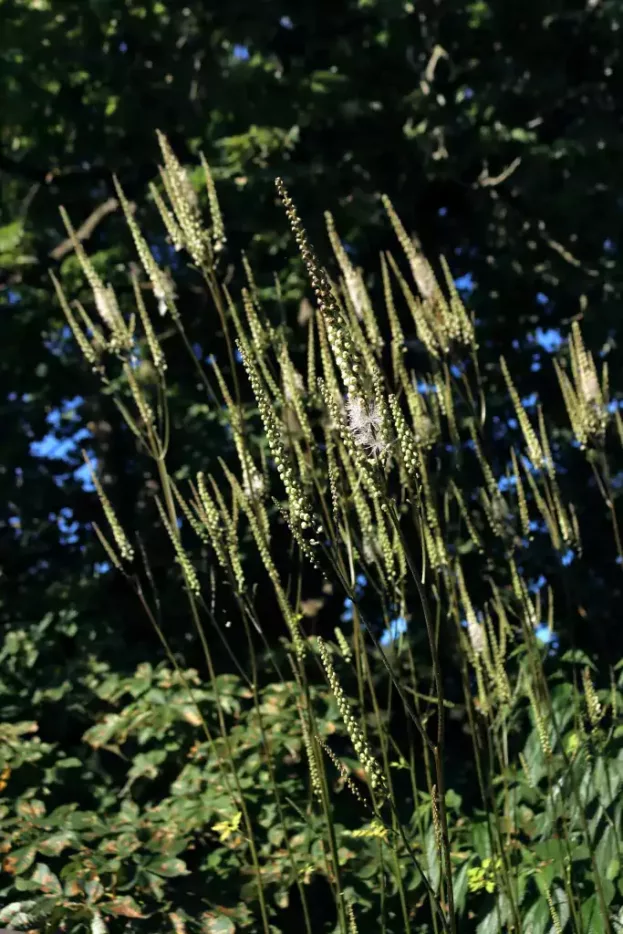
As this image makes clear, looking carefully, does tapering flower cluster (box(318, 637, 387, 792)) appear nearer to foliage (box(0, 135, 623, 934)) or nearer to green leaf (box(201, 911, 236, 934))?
foliage (box(0, 135, 623, 934))

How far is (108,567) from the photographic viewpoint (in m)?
5.33

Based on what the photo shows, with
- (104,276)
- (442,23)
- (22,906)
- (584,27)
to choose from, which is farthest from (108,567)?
(584,27)

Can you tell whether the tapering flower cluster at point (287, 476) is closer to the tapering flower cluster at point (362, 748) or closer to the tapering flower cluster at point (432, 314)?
the tapering flower cluster at point (362, 748)

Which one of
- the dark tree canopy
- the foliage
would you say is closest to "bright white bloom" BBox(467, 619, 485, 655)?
the foliage

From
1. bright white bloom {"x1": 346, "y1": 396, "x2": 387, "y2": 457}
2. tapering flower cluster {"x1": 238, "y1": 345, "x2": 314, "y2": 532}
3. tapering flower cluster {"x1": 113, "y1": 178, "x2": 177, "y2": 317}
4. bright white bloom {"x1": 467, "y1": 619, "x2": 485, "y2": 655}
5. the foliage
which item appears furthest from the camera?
tapering flower cluster {"x1": 113, "y1": 178, "x2": 177, "y2": 317}

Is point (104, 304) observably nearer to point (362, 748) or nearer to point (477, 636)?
point (477, 636)

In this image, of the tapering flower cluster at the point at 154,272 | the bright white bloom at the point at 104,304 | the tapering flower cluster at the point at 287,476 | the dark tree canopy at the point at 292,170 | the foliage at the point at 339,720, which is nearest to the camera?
the tapering flower cluster at the point at 287,476

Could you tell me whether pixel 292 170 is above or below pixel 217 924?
above

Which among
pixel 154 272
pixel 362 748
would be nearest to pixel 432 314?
pixel 154 272

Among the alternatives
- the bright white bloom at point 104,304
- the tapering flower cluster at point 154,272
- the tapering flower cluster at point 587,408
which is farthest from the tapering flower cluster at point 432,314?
the bright white bloom at point 104,304

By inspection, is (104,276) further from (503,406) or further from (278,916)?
(278,916)

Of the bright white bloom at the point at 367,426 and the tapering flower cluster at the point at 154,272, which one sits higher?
the tapering flower cluster at the point at 154,272

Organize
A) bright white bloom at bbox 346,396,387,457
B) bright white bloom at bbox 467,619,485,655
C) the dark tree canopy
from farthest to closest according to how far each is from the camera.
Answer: the dark tree canopy
bright white bloom at bbox 467,619,485,655
bright white bloom at bbox 346,396,387,457

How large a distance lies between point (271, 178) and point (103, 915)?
3.88m
